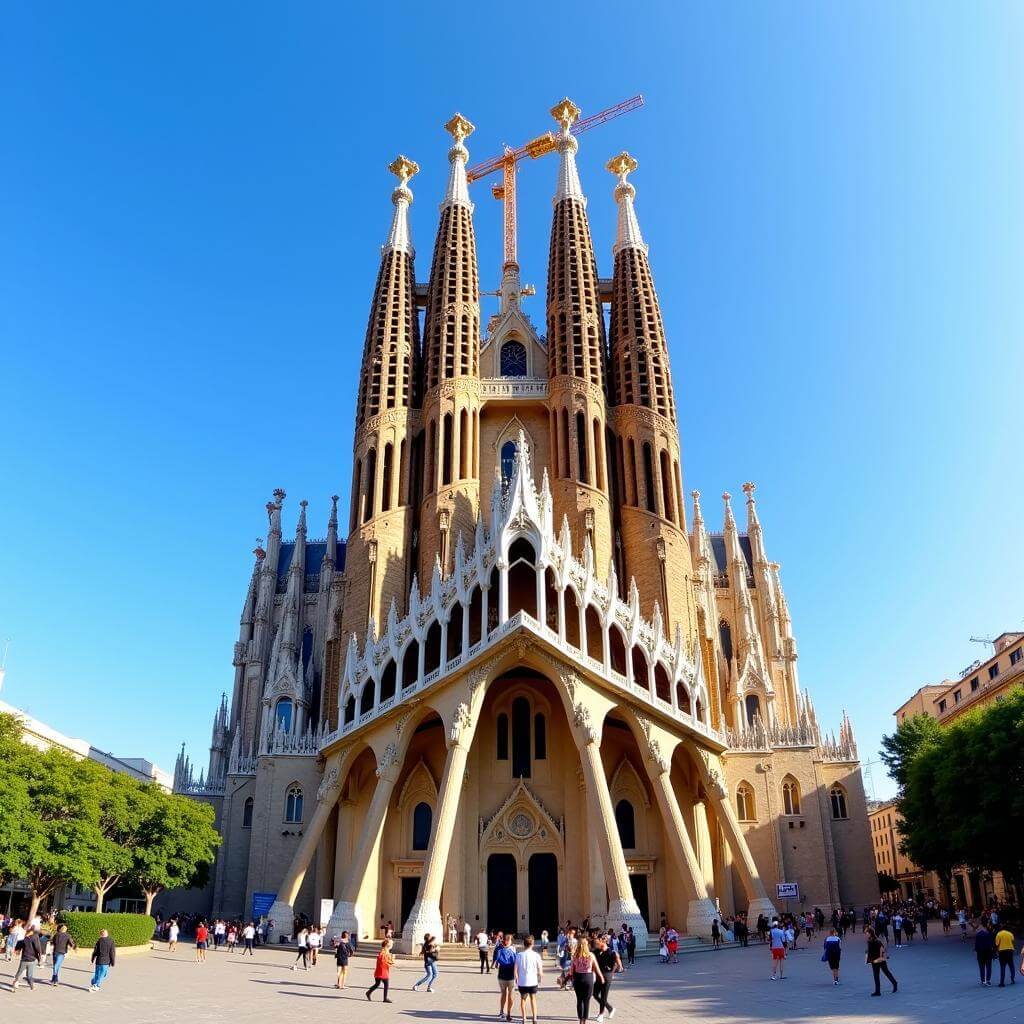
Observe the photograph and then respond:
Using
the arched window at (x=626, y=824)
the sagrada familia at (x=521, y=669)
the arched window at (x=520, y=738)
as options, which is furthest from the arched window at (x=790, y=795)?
the arched window at (x=520, y=738)

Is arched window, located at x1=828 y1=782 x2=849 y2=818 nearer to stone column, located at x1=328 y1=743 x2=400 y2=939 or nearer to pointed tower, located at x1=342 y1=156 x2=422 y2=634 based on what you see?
stone column, located at x1=328 y1=743 x2=400 y2=939

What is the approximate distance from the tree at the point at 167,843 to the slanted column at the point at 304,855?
4287 mm

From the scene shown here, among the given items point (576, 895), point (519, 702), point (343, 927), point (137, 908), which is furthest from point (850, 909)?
point (137, 908)

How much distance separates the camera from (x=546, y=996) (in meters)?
20.6

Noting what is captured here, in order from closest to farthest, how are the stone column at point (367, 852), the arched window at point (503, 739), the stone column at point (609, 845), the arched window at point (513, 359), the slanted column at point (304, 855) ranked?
the stone column at point (609, 845)
the stone column at point (367, 852)
the slanted column at point (304, 855)
the arched window at point (503, 739)
the arched window at point (513, 359)

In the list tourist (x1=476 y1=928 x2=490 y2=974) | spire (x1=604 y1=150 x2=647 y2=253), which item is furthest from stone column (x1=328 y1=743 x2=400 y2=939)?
spire (x1=604 y1=150 x2=647 y2=253)

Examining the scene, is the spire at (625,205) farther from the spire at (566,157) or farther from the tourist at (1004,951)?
the tourist at (1004,951)

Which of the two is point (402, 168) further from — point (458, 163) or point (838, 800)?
point (838, 800)

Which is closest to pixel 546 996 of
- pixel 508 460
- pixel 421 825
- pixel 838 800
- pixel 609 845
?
Result: pixel 609 845

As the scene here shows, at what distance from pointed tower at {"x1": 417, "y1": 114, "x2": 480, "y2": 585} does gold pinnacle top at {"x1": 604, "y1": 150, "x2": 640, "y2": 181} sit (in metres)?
9.80

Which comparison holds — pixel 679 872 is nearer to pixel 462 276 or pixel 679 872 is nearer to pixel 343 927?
pixel 343 927

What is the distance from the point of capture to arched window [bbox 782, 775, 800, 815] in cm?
4281

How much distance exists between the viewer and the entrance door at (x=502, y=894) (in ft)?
122

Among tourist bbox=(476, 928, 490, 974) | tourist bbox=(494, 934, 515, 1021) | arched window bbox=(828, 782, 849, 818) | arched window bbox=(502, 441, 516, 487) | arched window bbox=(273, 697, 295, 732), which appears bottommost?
tourist bbox=(476, 928, 490, 974)
